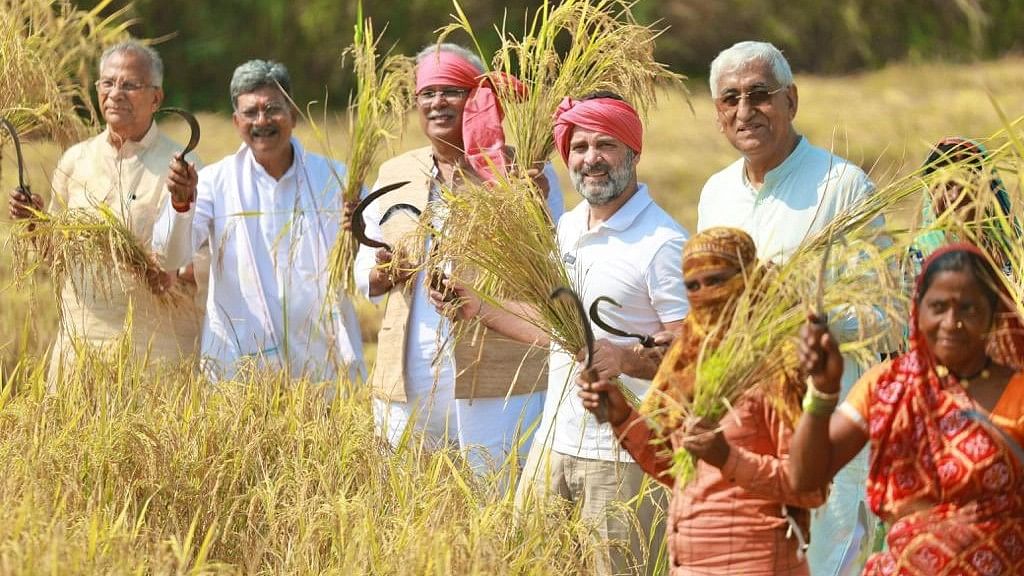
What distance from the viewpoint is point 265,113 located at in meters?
5.54

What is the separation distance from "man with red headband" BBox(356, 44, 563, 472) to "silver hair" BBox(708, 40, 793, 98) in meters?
0.70

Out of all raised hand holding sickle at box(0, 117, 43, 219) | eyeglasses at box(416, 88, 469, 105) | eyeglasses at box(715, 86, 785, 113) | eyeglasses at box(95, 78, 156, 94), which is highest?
eyeglasses at box(95, 78, 156, 94)

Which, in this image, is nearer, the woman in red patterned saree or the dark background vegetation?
the woman in red patterned saree

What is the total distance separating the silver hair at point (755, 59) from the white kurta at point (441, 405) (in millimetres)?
709

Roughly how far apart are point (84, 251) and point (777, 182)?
2147 millimetres

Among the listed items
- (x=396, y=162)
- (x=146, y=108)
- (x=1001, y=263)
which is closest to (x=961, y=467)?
(x=1001, y=263)

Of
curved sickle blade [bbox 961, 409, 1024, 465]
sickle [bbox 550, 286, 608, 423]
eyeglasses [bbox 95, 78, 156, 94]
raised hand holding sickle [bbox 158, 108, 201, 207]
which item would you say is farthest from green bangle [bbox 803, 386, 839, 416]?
eyeglasses [bbox 95, 78, 156, 94]

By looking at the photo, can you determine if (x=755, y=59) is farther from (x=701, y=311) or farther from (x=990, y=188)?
(x=701, y=311)

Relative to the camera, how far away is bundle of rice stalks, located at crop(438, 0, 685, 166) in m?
4.71

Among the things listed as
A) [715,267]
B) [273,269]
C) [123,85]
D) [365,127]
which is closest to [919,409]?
[715,267]

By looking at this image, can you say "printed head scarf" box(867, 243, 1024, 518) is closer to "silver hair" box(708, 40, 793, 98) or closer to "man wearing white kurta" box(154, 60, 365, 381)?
"silver hair" box(708, 40, 793, 98)

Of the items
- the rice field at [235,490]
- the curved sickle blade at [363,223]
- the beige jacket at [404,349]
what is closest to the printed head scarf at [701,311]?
the rice field at [235,490]

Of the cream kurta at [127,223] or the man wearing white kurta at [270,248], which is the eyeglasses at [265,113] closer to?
the man wearing white kurta at [270,248]

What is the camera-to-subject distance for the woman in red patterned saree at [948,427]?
3076mm
